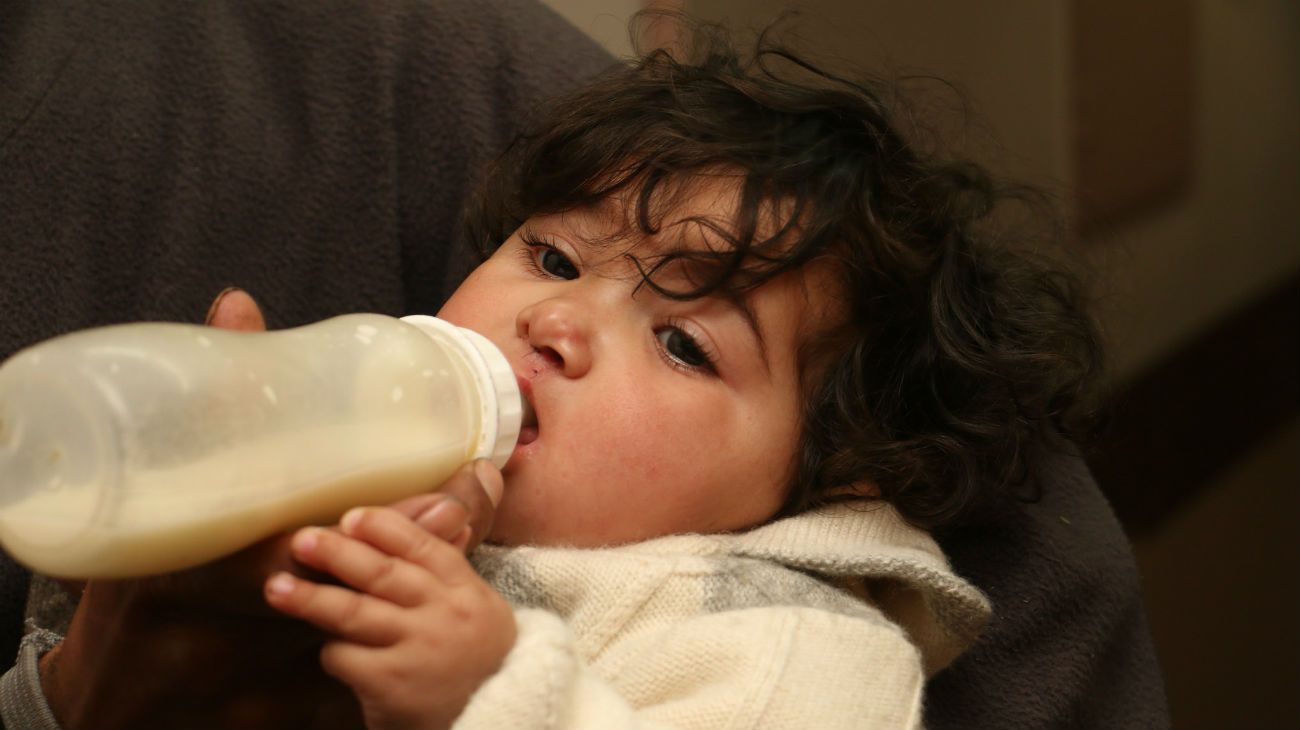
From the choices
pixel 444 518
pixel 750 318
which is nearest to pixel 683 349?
pixel 750 318

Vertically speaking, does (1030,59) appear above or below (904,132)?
below

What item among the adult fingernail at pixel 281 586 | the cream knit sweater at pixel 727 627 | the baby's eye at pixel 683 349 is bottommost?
the cream knit sweater at pixel 727 627

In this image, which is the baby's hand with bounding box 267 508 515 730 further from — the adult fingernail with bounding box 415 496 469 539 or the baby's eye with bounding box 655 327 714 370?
the baby's eye with bounding box 655 327 714 370

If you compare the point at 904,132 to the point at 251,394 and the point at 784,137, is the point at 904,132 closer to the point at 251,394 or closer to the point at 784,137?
the point at 784,137

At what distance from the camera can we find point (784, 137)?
36.0 inches

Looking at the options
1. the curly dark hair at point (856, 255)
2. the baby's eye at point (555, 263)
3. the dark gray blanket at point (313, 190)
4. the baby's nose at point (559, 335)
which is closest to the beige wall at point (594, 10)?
the dark gray blanket at point (313, 190)

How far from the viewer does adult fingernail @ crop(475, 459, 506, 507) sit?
2.23ft

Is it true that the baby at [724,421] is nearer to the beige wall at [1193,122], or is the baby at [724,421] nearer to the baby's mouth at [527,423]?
the baby's mouth at [527,423]

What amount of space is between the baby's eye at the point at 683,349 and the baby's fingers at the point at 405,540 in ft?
0.86

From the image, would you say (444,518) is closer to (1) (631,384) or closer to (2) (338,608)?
(2) (338,608)

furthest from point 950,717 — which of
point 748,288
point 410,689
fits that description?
point 410,689

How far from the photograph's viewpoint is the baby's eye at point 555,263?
0.89m

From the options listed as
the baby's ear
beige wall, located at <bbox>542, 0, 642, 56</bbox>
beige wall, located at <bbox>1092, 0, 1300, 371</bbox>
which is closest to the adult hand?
the baby's ear

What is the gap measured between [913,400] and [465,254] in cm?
43
